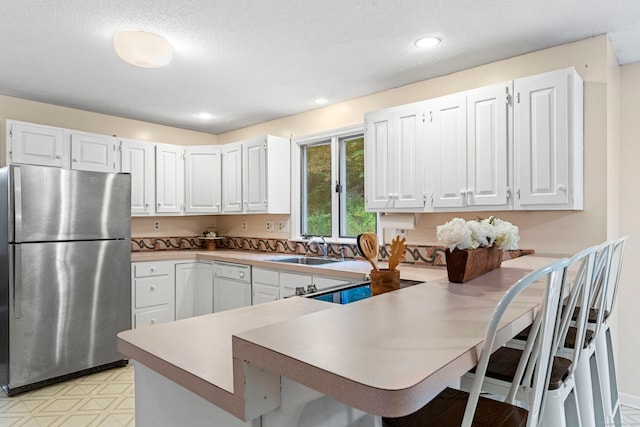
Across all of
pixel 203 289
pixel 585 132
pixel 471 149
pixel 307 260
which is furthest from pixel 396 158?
pixel 203 289

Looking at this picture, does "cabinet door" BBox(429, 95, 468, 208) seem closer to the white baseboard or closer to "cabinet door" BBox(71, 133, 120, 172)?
the white baseboard

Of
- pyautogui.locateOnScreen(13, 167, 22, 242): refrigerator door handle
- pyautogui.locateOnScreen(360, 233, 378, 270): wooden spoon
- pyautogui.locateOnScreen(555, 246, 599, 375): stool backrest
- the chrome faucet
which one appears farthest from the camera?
the chrome faucet

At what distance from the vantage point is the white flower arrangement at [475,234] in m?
1.44

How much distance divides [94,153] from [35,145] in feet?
1.58

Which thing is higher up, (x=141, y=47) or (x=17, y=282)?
(x=141, y=47)

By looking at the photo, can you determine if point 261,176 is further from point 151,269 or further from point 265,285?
point 151,269

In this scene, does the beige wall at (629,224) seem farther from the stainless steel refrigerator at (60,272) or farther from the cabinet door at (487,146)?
the stainless steel refrigerator at (60,272)

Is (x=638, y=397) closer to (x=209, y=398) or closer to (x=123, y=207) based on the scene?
(x=209, y=398)

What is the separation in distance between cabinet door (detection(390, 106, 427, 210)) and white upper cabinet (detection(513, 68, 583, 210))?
0.65 metres

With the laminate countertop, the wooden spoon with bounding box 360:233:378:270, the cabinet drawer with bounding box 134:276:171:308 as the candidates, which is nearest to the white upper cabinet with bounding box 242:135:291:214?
the laminate countertop

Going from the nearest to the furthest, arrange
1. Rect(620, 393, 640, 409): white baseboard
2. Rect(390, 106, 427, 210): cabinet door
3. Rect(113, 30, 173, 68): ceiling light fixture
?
Rect(113, 30, 173, 68): ceiling light fixture → Rect(620, 393, 640, 409): white baseboard → Rect(390, 106, 427, 210): cabinet door

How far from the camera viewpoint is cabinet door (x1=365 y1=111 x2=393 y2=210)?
304 centimetres

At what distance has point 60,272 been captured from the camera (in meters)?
2.96

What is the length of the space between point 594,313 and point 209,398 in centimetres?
178
